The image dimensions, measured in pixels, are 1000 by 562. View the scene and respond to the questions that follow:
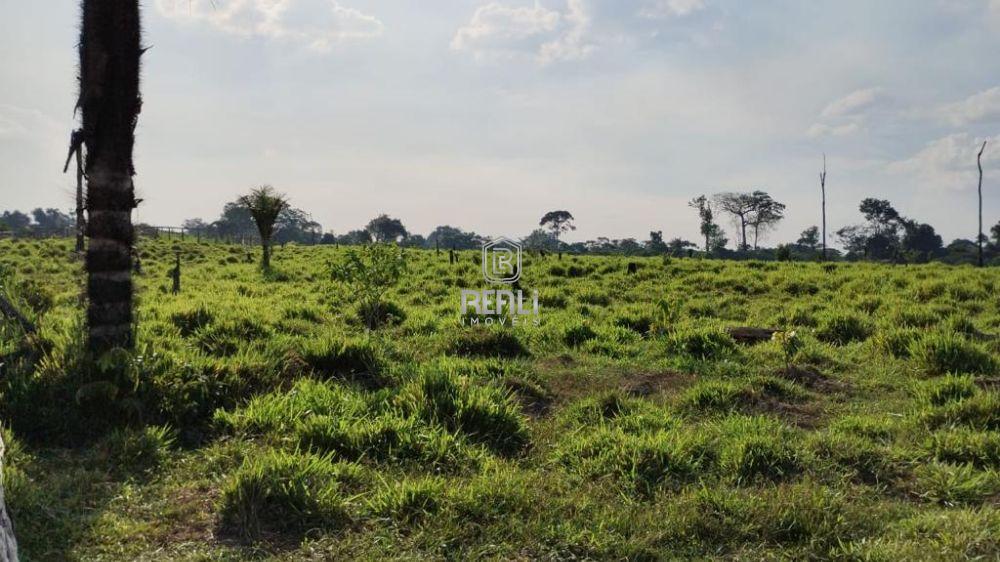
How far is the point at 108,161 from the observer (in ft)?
23.8

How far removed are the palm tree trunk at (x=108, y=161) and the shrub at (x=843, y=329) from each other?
1118 cm

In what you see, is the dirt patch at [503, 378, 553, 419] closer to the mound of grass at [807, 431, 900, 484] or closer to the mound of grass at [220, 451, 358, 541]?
the mound of grass at [807, 431, 900, 484]

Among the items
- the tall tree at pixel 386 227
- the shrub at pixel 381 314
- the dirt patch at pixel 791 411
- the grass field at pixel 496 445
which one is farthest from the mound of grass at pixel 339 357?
the tall tree at pixel 386 227

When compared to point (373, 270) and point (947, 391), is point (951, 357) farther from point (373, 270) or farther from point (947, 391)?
point (373, 270)

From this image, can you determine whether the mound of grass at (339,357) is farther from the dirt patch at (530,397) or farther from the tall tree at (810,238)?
the tall tree at (810,238)

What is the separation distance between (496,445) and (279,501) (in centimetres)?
220

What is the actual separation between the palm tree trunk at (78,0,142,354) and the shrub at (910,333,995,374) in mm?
10292

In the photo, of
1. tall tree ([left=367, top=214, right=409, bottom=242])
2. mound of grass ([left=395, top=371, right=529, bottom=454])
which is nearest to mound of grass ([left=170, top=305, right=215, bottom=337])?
mound of grass ([left=395, top=371, right=529, bottom=454])

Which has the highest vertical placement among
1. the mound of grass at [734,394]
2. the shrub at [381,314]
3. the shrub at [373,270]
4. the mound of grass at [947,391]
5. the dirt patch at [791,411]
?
the shrub at [373,270]

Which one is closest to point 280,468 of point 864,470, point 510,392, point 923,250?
point 510,392

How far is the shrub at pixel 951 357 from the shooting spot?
28.2 feet

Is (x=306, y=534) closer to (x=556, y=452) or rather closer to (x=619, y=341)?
(x=556, y=452)

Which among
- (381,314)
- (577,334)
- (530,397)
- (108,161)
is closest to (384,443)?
(530,397)

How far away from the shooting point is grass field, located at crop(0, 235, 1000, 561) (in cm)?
438
